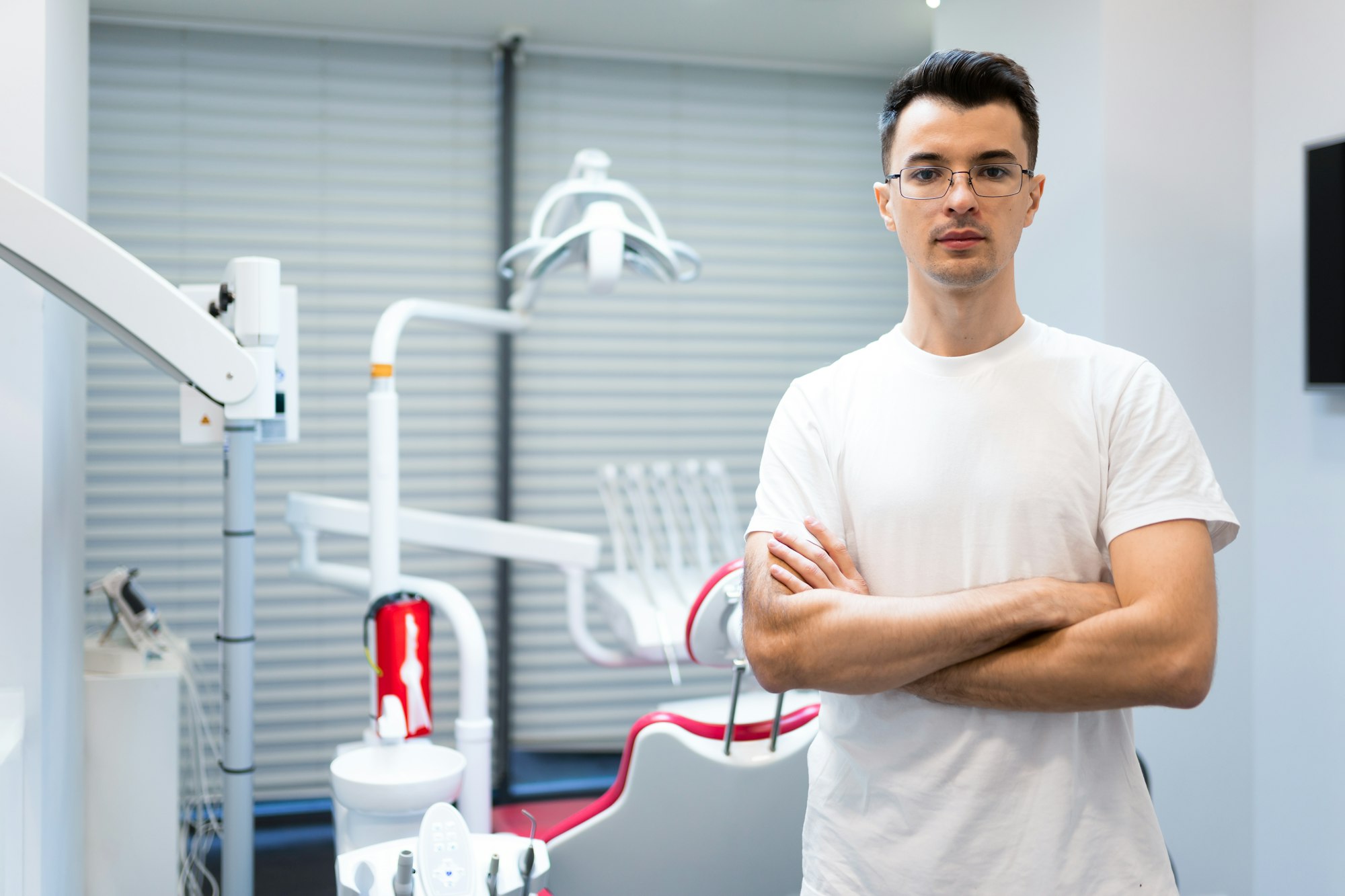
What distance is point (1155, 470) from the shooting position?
1265 mm

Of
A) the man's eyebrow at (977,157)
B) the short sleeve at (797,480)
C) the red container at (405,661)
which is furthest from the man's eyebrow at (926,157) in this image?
the red container at (405,661)

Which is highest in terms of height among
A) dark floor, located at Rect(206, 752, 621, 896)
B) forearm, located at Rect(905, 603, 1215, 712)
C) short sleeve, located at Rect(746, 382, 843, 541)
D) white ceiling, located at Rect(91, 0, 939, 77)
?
white ceiling, located at Rect(91, 0, 939, 77)

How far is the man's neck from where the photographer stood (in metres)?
1.38

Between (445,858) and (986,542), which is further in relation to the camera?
(445,858)

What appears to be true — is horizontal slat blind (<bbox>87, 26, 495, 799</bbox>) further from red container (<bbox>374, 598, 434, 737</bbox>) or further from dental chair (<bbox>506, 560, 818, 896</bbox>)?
dental chair (<bbox>506, 560, 818, 896</bbox>)

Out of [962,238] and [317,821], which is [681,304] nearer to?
[317,821]

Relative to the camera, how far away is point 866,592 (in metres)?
1.36

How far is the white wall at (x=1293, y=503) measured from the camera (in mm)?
2314

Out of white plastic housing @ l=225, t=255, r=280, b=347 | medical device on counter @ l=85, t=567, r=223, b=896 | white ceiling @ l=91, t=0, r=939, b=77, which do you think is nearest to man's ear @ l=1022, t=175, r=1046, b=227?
white plastic housing @ l=225, t=255, r=280, b=347

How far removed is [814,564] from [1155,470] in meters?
0.45

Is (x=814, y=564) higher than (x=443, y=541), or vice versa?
(x=814, y=564)

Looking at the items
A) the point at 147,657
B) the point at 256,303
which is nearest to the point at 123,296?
the point at 256,303

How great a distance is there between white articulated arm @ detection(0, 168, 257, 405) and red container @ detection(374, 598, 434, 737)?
64 cm

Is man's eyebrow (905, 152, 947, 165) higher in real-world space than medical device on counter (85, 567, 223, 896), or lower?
higher
